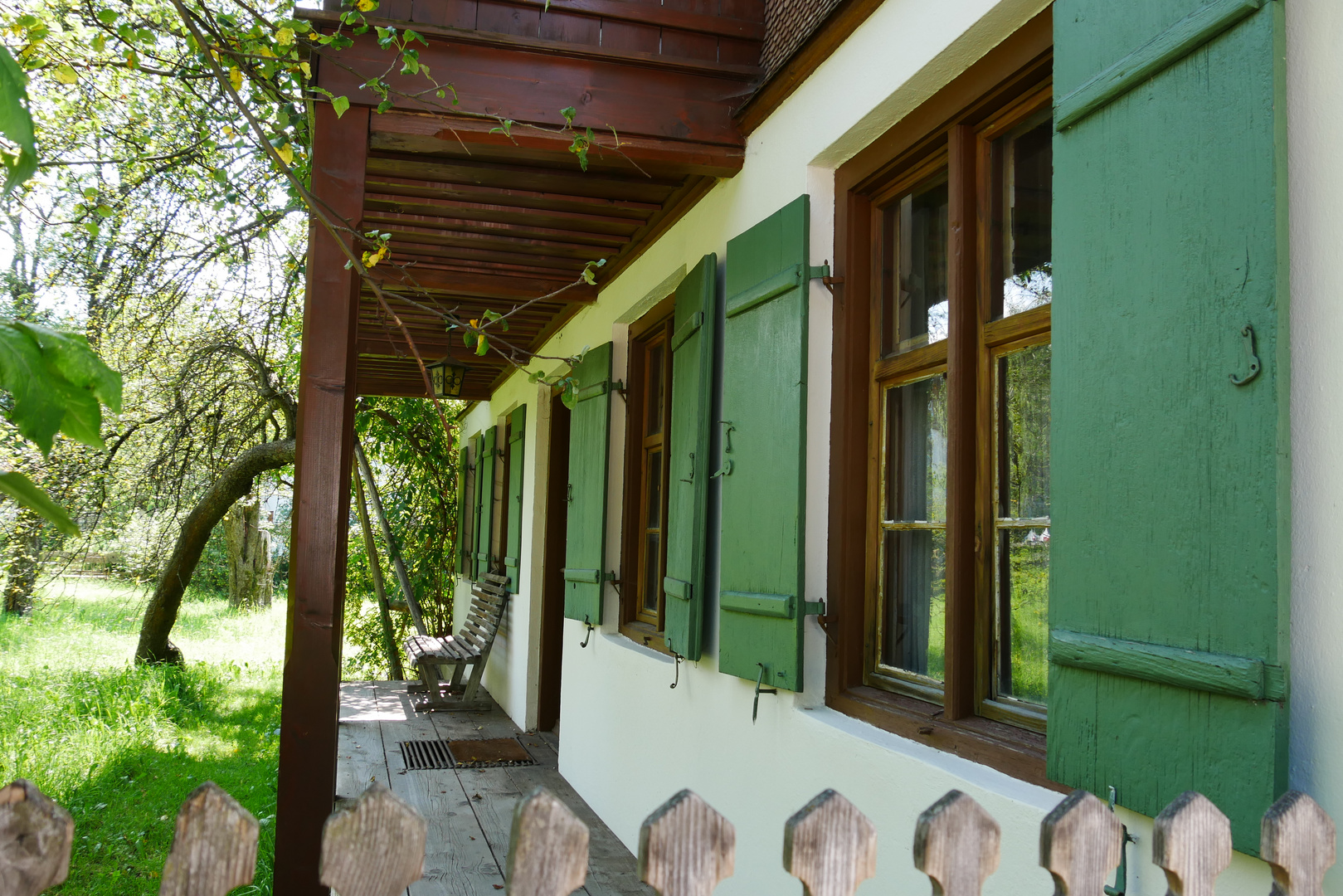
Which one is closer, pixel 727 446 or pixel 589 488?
pixel 727 446

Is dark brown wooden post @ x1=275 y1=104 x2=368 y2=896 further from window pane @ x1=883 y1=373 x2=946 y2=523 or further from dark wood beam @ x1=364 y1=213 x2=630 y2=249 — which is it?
window pane @ x1=883 y1=373 x2=946 y2=523

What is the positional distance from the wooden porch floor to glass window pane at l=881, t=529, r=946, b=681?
969 mm

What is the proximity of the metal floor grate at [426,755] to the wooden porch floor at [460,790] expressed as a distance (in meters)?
0.07

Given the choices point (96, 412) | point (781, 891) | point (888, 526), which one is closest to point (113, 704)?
point (781, 891)

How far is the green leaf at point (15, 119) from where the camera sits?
0.72 metres

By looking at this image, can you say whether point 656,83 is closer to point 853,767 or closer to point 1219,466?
point 853,767

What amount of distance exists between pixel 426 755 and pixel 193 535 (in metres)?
4.35

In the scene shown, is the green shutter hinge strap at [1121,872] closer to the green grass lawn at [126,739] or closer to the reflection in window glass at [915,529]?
the reflection in window glass at [915,529]

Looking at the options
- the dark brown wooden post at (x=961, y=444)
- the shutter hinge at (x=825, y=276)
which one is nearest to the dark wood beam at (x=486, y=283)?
the shutter hinge at (x=825, y=276)

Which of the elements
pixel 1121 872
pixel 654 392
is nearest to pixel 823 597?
pixel 1121 872

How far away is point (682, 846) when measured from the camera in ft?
3.22

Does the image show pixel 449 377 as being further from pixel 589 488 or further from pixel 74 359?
pixel 74 359

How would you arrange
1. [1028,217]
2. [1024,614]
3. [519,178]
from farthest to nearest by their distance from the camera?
[519,178], [1028,217], [1024,614]

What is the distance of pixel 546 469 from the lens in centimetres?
755
